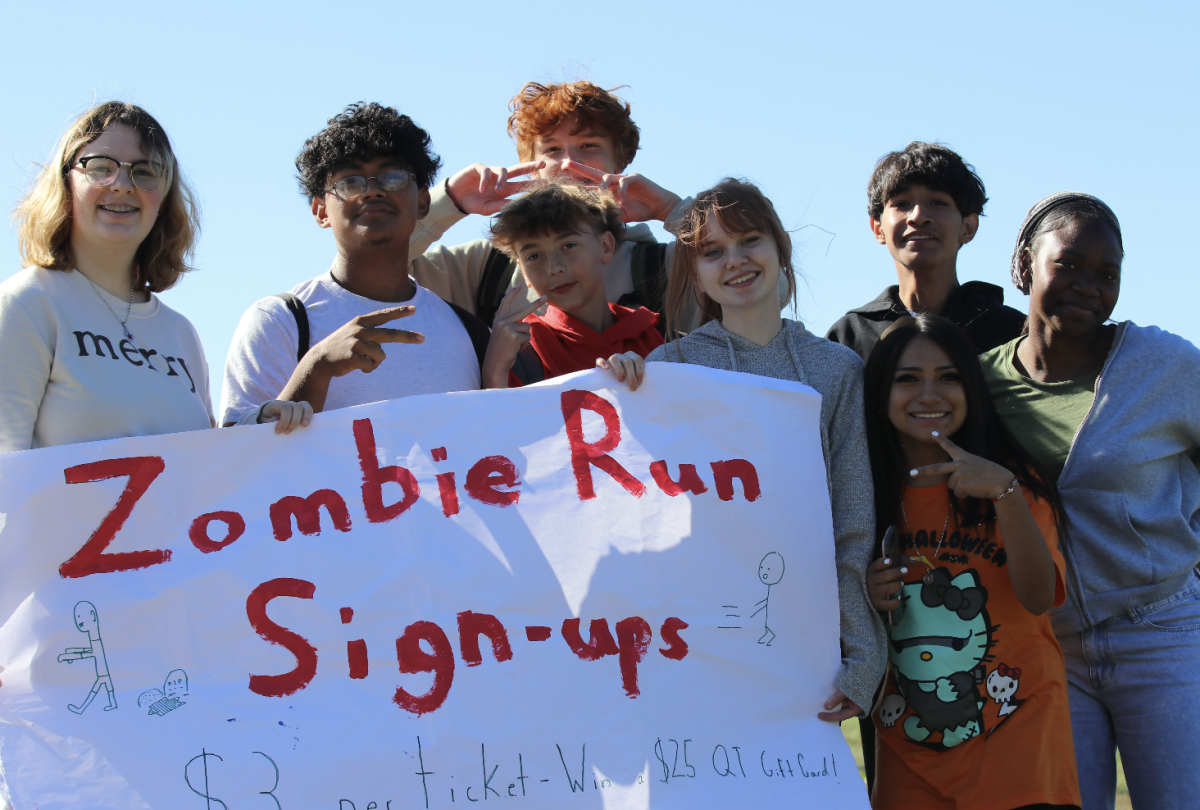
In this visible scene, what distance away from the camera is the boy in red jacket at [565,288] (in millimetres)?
3914

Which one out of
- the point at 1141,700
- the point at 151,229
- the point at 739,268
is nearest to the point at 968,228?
the point at 739,268

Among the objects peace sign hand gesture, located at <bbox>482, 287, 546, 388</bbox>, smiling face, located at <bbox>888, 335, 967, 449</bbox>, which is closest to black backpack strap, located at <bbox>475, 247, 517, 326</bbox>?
peace sign hand gesture, located at <bbox>482, 287, 546, 388</bbox>

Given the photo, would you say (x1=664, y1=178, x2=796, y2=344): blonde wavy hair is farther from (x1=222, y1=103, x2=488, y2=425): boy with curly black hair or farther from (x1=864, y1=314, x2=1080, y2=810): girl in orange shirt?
(x1=222, y1=103, x2=488, y2=425): boy with curly black hair

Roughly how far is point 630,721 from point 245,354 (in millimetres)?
1648

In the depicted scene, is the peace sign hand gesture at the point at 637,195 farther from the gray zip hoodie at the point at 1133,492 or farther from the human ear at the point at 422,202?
the gray zip hoodie at the point at 1133,492

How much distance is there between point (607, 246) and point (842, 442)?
4.19ft

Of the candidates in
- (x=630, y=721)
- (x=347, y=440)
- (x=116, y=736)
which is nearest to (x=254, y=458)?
(x=347, y=440)

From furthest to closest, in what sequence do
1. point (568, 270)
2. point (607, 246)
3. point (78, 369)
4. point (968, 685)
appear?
point (607, 246) < point (568, 270) < point (968, 685) < point (78, 369)

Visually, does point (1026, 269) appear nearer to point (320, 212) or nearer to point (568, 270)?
point (568, 270)

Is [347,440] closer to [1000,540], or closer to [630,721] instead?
[630,721]

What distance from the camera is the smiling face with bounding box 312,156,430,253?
148 inches

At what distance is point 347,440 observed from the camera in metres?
3.13

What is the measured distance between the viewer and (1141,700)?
3.33 meters

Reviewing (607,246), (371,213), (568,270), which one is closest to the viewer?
(371,213)
